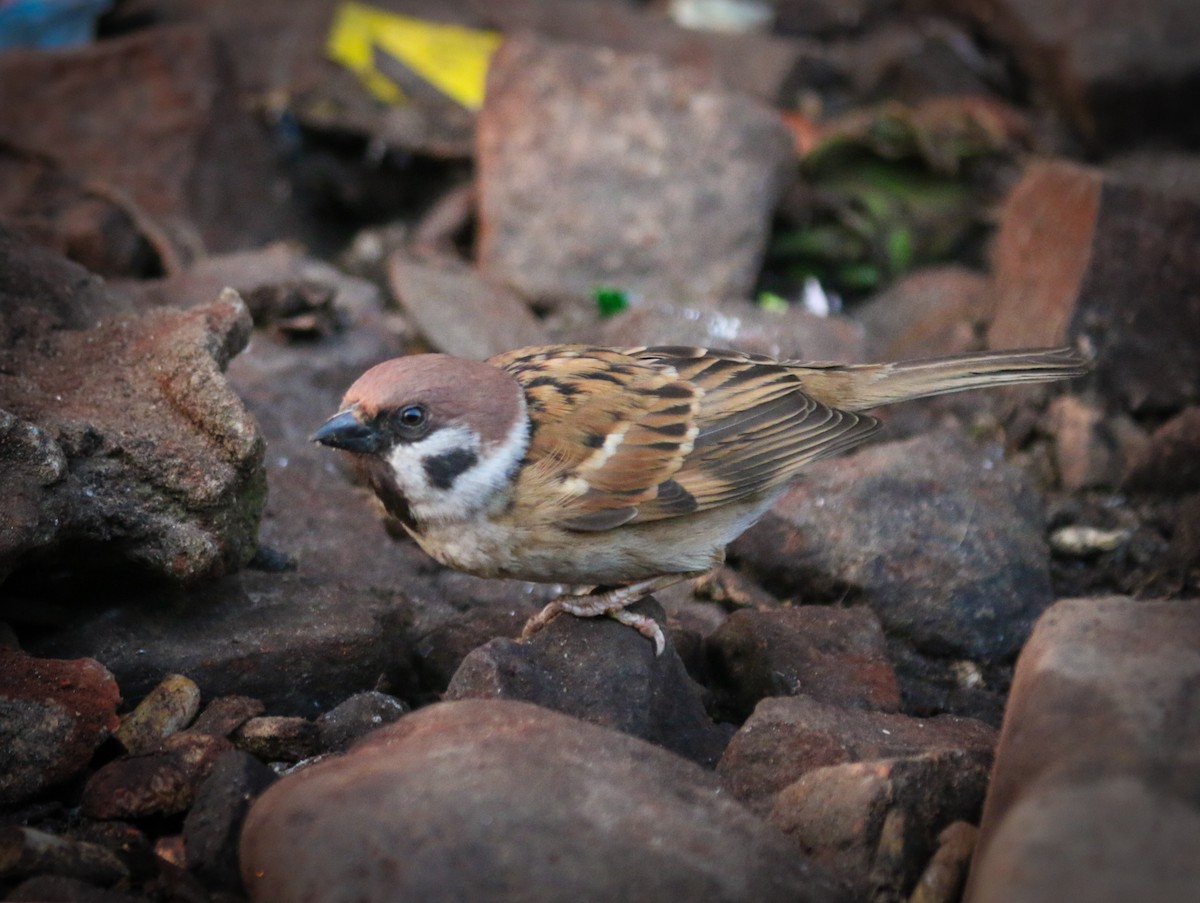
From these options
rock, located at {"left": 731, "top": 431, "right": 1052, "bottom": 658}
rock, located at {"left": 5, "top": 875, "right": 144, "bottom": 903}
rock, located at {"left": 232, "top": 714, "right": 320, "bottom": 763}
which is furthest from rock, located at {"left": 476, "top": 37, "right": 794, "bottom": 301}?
rock, located at {"left": 5, "top": 875, "right": 144, "bottom": 903}

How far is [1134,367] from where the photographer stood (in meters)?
5.89

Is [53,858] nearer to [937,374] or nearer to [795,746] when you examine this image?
[795,746]

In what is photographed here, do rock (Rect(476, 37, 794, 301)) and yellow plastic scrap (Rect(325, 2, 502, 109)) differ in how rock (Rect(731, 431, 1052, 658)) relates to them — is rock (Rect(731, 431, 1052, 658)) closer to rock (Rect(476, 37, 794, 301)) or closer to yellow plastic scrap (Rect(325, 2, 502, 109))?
rock (Rect(476, 37, 794, 301))

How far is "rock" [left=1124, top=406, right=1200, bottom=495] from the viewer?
17.6 ft

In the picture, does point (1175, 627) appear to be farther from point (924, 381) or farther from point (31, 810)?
point (31, 810)

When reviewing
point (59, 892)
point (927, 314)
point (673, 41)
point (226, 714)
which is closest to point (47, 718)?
point (226, 714)

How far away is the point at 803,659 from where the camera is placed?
4.12 metres

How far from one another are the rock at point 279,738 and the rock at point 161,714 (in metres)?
0.18

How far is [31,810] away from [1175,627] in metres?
2.75

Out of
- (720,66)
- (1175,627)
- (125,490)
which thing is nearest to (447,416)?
(125,490)

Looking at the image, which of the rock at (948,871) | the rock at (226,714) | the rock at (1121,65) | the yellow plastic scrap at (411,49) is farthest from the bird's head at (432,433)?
the rock at (1121,65)

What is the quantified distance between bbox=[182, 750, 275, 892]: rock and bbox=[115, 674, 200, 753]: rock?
45cm

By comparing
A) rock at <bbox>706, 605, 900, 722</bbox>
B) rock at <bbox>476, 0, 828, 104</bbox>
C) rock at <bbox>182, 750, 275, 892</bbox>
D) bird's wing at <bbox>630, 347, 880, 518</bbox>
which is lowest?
rock at <bbox>706, 605, 900, 722</bbox>

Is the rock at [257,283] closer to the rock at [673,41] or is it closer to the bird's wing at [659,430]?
the bird's wing at [659,430]
